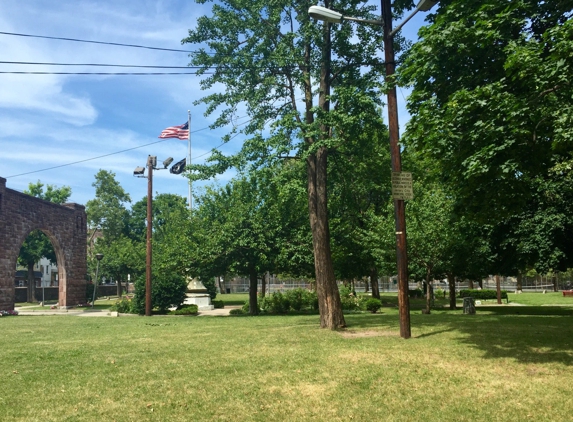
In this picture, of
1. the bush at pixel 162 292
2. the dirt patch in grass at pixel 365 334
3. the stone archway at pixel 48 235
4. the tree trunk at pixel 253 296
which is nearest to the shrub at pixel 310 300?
the tree trunk at pixel 253 296

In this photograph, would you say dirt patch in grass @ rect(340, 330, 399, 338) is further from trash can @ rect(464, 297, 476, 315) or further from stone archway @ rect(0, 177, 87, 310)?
stone archway @ rect(0, 177, 87, 310)

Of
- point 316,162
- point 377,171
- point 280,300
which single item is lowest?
point 280,300

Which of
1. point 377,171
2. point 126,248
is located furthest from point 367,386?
point 126,248

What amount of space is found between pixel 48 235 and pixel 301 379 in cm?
3176

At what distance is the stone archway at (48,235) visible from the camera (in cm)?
2881

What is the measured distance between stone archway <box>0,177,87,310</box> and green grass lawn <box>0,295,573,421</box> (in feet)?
64.0

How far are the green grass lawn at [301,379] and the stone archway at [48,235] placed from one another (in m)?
19.5

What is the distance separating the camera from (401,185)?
1129 cm

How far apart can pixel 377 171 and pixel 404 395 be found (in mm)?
25528

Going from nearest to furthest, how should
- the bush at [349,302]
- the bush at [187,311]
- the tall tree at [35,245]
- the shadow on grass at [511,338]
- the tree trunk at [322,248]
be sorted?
the shadow on grass at [511,338]
the tree trunk at [322,248]
the bush at [349,302]
the bush at [187,311]
the tall tree at [35,245]

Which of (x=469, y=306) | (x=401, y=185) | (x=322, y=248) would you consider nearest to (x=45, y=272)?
(x=469, y=306)

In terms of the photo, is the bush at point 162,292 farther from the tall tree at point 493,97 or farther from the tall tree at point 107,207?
the tall tree at point 107,207

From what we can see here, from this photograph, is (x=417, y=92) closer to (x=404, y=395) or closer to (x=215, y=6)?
(x=404, y=395)

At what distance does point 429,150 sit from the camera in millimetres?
8875
